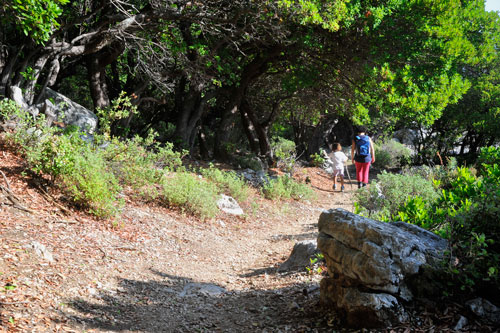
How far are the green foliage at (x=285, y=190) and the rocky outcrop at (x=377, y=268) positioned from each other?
7.02 meters

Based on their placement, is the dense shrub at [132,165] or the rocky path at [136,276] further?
the dense shrub at [132,165]

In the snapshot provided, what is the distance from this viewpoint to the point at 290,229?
8500 mm

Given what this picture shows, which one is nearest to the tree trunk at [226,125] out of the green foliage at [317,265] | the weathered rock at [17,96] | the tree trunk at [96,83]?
the tree trunk at [96,83]

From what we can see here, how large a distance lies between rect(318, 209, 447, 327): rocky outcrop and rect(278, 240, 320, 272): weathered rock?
1662 mm

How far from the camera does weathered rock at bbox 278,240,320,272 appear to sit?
204 inches

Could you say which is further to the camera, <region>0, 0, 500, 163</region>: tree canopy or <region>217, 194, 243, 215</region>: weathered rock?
<region>217, 194, 243, 215</region>: weathered rock

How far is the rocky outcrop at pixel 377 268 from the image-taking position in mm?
3006

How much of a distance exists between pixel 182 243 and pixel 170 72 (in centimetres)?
637

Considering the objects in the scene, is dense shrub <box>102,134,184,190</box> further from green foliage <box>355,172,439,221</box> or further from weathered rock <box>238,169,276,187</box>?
green foliage <box>355,172,439,221</box>

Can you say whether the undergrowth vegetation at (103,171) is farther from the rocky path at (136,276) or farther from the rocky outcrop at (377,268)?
the rocky outcrop at (377,268)

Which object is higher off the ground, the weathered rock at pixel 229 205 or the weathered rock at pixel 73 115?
the weathered rock at pixel 73 115

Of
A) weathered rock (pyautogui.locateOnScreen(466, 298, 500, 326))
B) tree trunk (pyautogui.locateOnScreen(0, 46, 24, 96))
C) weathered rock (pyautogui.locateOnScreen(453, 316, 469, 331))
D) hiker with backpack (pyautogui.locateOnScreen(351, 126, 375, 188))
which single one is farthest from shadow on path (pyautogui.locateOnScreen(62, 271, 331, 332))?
hiker with backpack (pyautogui.locateOnScreen(351, 126, 375, 188))

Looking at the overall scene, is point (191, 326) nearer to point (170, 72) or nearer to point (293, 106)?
point (170, 72)

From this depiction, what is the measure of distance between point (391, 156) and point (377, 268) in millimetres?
21643
